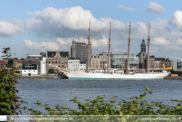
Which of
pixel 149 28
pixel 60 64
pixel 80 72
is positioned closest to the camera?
pixel 80 72

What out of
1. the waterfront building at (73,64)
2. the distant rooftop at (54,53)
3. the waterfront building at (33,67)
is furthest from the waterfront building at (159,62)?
the waterfront building at (33,67)

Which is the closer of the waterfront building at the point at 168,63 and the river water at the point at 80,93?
the river water at the point at 80,93

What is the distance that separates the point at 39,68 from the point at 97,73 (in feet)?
118

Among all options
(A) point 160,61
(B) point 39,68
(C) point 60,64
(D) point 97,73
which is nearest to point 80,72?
(D) point 97,73

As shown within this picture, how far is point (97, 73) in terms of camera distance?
4705 inches

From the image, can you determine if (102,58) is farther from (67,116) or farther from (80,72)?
(67,116)

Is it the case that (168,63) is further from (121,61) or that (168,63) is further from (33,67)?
(33,67)

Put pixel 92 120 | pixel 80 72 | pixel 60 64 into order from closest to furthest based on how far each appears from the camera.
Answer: pixel 92 120, pixel 80 72, pixel 60 64

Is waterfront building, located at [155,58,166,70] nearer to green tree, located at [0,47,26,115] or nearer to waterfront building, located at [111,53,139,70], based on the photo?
waterfront building, located at [111,53,139,70]

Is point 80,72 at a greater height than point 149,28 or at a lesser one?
lesser

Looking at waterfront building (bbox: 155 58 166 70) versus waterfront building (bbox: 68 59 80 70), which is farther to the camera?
waterfront building (bbox: 155 58 166 70)

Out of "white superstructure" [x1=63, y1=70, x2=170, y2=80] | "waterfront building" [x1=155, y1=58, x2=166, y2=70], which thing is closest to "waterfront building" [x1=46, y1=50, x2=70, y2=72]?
"white superstructure" [x1=63, y1=70, x2=170, y2=80]

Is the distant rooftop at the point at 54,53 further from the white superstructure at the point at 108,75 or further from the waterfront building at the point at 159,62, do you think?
the waterfront building at the point at 159,62

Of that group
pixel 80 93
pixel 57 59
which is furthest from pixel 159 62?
pixel 80 93
